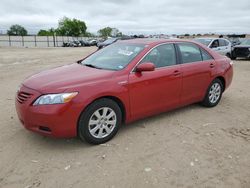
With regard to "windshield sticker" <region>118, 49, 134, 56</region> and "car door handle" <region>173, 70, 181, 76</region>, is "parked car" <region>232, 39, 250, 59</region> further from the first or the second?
"windshield sticker" <region>118, 49, 134, 56</region>

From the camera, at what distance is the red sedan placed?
3.65 metres

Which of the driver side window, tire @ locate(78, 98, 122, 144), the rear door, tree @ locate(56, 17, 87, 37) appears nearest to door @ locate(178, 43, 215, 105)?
tire @ locate(78, 98, 122, 144)

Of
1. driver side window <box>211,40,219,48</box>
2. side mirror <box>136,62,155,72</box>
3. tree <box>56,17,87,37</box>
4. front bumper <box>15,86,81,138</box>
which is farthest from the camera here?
tree <box>56,17,87,37</box>

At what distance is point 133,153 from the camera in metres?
3.76

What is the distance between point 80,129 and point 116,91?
2.50 ft

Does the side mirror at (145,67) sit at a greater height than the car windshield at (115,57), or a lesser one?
lesser

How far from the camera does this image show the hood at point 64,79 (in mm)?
3713

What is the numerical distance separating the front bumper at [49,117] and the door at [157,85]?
3.35 ft

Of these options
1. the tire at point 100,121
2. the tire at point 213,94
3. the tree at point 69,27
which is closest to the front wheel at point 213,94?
the tire at point 213,94

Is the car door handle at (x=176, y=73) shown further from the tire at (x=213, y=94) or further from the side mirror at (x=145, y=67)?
the tire at (x=213, y=94)

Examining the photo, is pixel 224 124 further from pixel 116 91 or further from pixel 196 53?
pixel 116 91

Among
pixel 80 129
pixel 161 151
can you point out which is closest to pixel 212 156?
A: pixel 161 151

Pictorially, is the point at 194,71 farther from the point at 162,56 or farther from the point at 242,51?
the point at 242,51

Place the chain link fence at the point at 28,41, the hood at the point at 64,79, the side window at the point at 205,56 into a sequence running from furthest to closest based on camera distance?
the chain link fence at the point at 28,41, the side window at the point at 205,56, the hood at the point at 64,79
